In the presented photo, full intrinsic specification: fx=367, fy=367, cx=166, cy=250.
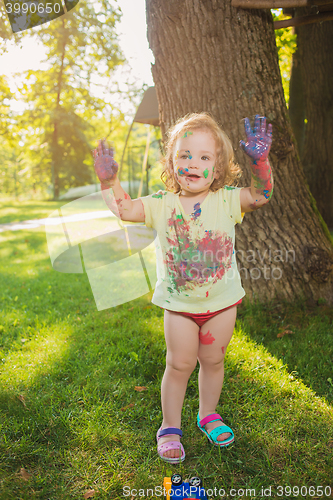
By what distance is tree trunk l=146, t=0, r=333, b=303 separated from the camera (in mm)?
2789

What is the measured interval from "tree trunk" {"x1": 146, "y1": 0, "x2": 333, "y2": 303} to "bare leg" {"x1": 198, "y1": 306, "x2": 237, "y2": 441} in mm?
1319

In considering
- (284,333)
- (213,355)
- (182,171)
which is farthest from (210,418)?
(182,171)

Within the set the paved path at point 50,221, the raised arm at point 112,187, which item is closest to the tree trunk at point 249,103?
the raised arm at point 112,187

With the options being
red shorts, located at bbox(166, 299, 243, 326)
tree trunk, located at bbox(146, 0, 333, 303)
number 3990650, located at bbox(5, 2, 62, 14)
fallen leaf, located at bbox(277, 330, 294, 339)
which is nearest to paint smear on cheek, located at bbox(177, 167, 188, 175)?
red shorts, located at bbox(166, 299, 243, 326)

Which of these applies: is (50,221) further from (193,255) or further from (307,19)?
(193,255)

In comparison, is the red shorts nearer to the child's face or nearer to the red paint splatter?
the red paint splatter

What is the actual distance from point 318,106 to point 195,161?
516cm

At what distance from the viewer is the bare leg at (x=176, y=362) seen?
178 cm

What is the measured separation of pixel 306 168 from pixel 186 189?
5.09 m

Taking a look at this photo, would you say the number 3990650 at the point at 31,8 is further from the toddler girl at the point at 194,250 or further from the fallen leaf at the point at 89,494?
the fallen leaf at the point at 89,494

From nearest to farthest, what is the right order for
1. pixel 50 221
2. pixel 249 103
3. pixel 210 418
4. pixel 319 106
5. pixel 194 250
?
pixel 194 250 → pixel 210 418 → pixel 249 103 → pixel 319 106 → pixel 50 221

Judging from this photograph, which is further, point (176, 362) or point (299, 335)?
point (299, 335)

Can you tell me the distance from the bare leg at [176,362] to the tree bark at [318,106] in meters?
5.13

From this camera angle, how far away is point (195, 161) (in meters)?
1.70
